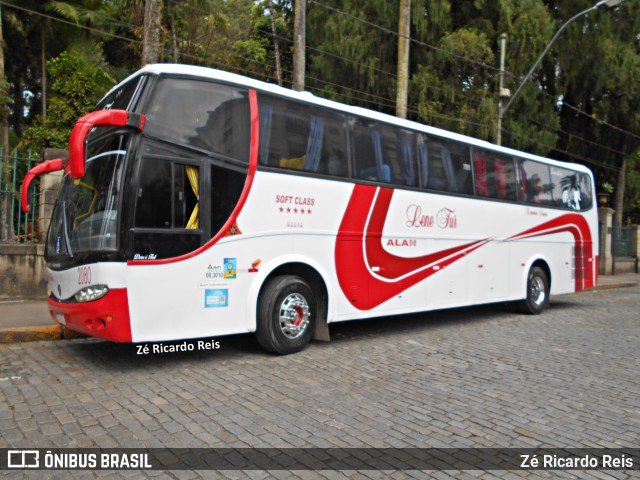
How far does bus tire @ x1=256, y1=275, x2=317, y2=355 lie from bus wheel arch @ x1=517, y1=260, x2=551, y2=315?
6.03 meters

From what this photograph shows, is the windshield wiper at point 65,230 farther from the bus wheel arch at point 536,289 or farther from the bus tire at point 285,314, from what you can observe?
the bus wheel arch at point 536,289

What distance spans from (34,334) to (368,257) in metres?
4.73

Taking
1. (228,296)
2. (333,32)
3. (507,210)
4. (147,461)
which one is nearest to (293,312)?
(228,296)

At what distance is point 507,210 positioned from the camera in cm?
1064

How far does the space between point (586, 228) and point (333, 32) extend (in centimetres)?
1141

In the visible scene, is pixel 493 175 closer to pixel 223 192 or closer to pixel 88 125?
pixel 223 192

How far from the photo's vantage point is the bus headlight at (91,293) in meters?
5.39

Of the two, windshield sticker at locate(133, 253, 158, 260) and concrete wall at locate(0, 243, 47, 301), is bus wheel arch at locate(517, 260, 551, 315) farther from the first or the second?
concrete wall at locate(0, 243, 47, 301)

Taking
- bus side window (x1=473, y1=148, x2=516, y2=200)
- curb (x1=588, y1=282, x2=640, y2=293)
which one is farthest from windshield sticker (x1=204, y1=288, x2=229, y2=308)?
curb (x1=588, y1=282, x2=640, y2=293)

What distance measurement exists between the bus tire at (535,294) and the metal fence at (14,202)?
32.2 ft

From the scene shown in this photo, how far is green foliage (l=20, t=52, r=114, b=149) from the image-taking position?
1293 centimetres

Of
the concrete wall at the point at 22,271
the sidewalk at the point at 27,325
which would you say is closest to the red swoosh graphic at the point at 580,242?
the sidewalk at the point at 27,325

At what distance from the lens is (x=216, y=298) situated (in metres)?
6.05

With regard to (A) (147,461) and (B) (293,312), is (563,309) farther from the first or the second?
(A) (147,461)
